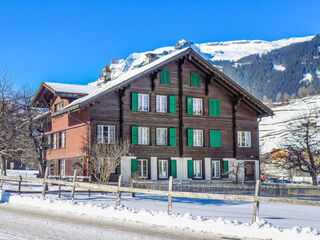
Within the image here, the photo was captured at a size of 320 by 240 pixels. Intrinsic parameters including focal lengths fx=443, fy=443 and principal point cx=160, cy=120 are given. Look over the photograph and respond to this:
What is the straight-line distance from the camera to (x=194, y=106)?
33094 mm

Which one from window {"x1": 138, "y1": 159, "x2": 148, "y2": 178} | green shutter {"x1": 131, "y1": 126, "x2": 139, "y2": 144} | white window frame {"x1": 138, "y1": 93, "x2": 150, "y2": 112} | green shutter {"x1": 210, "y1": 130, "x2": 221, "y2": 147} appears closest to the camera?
green shutter {"x1": 131, "y1": 126, "x2": 139, "y2": 144}

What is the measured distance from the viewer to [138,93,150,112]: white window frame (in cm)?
3120

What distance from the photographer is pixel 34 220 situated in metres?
12.2

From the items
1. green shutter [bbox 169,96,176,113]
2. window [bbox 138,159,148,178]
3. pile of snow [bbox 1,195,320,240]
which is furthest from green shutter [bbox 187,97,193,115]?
pile of snow [bbox 1,195,320,240]

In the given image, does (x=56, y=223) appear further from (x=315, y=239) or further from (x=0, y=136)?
(x=0, y=136)

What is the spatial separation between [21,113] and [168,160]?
10595mm

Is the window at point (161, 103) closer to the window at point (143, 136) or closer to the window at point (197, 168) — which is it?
the window at point (143, 136)

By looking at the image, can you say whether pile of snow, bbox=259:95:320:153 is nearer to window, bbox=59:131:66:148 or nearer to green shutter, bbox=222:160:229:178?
green shutter, bbox=222:160:229:178

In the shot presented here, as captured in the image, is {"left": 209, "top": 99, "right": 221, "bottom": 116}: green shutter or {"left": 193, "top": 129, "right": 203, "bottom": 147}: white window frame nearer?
{"left": 193, "top": 129, "right": 203, "bottom": 147}: white window frame

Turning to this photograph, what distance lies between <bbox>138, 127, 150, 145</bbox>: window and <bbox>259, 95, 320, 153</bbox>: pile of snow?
57324 millimetres

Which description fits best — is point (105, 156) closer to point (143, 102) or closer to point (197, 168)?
point (143, 102)

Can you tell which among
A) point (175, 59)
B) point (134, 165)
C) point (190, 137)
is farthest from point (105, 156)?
point (175, 59)

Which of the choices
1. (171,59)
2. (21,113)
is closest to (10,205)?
(21,113)

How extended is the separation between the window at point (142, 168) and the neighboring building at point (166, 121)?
0.07 m
